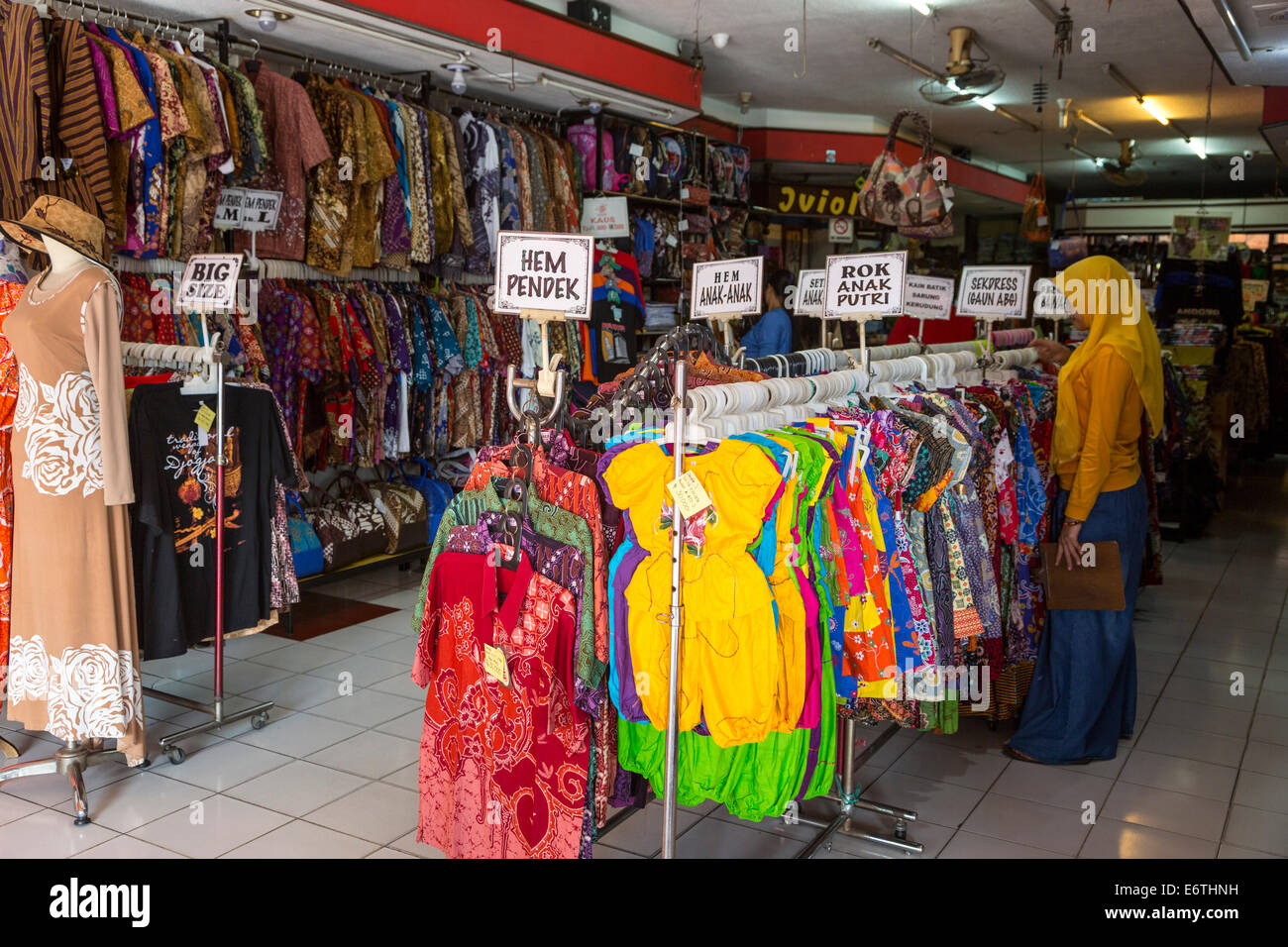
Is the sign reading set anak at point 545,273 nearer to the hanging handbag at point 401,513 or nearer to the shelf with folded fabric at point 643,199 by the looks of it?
the hanging handbag at point 401,513

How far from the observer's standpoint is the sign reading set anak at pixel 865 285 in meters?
3.44

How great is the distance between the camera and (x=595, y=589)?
8.44 feet

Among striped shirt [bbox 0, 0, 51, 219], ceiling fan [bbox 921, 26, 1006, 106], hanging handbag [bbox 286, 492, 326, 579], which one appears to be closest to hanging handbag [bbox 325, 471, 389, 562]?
hanging handbag [bbox 286, 492, 326, 579]

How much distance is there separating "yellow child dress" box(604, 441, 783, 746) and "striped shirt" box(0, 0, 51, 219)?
10.5 ft

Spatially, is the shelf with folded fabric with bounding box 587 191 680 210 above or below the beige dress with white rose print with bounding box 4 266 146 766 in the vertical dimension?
above

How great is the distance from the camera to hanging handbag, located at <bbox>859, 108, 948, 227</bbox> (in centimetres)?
722

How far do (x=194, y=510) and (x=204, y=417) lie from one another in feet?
1.19

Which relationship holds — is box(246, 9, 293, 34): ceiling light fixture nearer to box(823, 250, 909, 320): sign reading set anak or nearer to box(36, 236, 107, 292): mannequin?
box(36, 236, 107, 292): mannequin

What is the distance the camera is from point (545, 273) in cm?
290

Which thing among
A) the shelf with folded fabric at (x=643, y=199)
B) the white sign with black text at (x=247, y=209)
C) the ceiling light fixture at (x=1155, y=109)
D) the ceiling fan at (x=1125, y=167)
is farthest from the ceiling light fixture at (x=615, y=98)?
the ceiling fan at (x=1125, y=167)

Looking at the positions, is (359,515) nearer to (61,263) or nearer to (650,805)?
(61,263)

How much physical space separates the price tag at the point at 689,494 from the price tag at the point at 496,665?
0.58m

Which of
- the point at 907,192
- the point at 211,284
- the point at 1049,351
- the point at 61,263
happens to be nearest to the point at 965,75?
the point at 907,192

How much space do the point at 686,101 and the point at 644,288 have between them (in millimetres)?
1526
